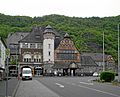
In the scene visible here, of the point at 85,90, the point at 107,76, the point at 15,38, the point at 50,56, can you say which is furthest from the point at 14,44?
the point at 85,90

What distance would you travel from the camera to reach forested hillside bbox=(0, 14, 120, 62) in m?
144

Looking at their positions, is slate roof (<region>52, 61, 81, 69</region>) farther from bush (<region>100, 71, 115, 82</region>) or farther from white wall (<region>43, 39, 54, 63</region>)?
bush (<region>100, 71, 115, 82</region>)

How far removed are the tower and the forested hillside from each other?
2739cm

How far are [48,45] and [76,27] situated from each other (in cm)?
5081

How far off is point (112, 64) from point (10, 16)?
53.7 m

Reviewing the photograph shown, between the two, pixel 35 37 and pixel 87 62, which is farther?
pixel 87 62

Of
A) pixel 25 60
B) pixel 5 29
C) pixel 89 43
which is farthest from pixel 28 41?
pixel 89 43

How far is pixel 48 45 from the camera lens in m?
115

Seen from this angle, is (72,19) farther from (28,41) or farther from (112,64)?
(28,41)

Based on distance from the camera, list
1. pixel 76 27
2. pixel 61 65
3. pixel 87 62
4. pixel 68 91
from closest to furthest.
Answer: pixel 68 91 < pixel 61 65 < pixel 87 62 < pixel 76 27

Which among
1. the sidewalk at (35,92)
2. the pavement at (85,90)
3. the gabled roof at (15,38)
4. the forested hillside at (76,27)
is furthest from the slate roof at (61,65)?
the sidewalk at (35,92)

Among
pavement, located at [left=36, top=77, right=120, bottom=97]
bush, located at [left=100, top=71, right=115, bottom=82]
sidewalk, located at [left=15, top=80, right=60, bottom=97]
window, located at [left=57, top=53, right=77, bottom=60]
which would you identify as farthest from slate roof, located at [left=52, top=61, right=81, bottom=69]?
sidewalk, located at [left=15, top=80, right=60, bottom=97]

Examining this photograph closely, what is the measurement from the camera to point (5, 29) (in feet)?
463

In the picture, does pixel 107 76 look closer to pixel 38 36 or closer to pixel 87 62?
pixel 87 62
